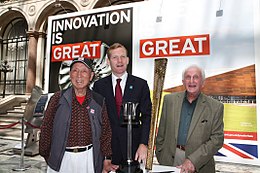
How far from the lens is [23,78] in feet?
41.2

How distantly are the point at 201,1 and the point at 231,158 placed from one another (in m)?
3.17

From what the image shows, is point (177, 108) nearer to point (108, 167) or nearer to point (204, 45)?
point (108, 167)

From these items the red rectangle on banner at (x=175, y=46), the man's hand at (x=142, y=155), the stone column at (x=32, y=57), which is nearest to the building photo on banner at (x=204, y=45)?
the red rectangle on banner at (x=175, y=46)

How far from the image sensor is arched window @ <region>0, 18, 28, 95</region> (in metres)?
12.7

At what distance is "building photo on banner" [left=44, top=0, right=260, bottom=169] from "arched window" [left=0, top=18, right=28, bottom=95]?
9186 millimetres

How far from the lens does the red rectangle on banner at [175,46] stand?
166 inches

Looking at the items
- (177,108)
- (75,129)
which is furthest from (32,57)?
(177,108)

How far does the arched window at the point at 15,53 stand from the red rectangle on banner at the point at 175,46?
34.0ft

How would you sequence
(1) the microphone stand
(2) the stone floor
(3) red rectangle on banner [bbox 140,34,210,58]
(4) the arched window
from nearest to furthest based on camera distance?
1. (1) the microphone stand
2. (2) the stone floor
3. (3) red rectangle on banner [bbox 140,34,210,58]
4. (4) the arched window

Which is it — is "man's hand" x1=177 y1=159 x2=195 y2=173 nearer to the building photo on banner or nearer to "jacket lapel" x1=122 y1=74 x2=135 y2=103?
"jacket lapel" x1=122 y1=74 x2=135 y2=103

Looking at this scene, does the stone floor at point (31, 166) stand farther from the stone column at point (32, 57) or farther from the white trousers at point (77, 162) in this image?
the stone column at point (32, 57)

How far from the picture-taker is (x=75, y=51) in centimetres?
→ 527

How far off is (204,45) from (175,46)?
1.88ft

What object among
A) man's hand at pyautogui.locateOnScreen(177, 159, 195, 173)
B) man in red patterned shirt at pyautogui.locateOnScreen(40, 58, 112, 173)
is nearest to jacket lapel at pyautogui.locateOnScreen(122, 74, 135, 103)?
man in red patterned shirt at pyautogui.locateOnScreen(40, 58, 112, 173)
